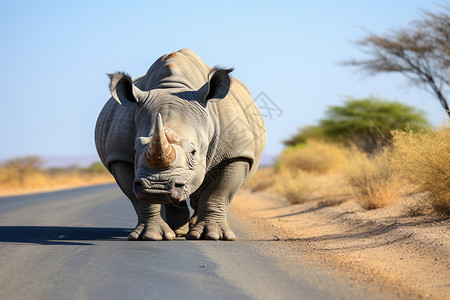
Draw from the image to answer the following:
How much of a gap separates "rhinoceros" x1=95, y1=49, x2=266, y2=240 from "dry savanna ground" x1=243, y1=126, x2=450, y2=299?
3.56ft

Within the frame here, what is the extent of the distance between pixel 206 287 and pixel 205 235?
3.17 m

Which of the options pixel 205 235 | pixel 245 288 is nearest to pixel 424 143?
pixel 205 235

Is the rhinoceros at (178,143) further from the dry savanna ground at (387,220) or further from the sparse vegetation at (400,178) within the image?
the sparse vegetation at (400,178)

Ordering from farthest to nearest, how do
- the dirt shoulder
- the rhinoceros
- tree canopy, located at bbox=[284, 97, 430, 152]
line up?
tree canopy, located at bbox=[284, 97, 430, 152], the rhinoceros, the dirt shoulder

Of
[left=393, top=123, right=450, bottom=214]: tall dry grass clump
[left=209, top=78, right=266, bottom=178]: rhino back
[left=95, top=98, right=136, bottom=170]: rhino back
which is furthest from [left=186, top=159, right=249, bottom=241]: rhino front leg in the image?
[left=393, top=123, right=450, bottom=214]: tall dry grass clump

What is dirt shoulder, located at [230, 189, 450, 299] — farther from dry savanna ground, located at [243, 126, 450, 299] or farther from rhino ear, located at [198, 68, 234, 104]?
rhino ear, located at [198, 68, 234, 104]

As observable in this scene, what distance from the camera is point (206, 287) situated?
16.3 ft

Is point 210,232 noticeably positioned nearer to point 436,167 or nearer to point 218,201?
point 218,201

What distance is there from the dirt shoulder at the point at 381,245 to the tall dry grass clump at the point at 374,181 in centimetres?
31

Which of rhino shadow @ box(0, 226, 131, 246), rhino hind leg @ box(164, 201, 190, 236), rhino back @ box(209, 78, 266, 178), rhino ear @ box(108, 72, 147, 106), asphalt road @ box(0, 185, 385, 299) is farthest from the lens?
rhino hind leg @ box(164, 201, 190, 236)

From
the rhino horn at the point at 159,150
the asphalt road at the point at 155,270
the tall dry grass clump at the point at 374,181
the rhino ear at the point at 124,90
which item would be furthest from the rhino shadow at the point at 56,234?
the tall dry grass clump at the point at 374,181

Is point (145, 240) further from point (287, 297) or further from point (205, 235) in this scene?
point (287, 297)

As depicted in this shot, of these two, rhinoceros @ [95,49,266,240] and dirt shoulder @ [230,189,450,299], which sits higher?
rhinoceros @ [95,49,266,240]

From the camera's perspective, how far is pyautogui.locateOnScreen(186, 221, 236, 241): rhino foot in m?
8.06
